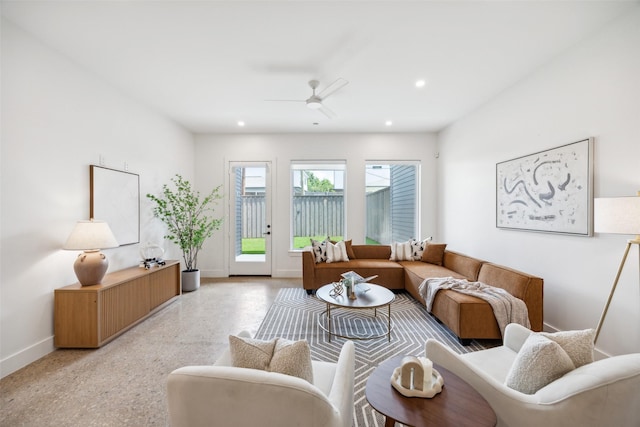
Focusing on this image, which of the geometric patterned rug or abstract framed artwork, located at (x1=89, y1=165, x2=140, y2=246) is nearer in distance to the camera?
the geometric patterned rug

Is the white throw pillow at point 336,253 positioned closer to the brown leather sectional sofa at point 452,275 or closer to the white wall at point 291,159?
the brown leather sectional sofa at point 452,275

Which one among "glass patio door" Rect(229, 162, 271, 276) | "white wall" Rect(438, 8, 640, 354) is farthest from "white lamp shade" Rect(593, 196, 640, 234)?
"glass patio door" Rect(229, 162, 271, 276)

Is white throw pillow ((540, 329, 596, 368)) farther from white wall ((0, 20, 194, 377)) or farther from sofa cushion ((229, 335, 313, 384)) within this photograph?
white wall ((0, 20, 194, 377))

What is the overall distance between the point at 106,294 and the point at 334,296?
231 centimetres

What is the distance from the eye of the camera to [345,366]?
1.35m

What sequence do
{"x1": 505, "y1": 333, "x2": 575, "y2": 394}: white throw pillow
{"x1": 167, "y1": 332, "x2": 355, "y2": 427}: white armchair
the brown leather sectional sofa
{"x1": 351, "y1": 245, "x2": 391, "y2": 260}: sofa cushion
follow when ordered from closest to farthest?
{"x1": 167, "y1": 332, "x2": 355, "y2": 427}: white armchair → {"x1": 505, "y1": 333, "x2": 575, "y2": 394}: white throw pillow → the brown leather sectional sofa → {"x1": 351, "y1": 245, "x2": 391, "y2": 260}: sofa cushion

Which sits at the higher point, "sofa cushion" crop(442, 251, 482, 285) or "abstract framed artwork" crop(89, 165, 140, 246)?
"abstract framed artwork" crop(89, 165, 140, 246)

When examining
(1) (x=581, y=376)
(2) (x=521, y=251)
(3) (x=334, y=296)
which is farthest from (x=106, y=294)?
(2) (x=521, y=251)

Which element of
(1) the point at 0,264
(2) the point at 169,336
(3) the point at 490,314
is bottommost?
(2) the point at 169,336

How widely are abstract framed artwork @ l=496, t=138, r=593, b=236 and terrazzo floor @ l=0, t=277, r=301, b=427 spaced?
11.2ft

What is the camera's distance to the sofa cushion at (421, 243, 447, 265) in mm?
4348

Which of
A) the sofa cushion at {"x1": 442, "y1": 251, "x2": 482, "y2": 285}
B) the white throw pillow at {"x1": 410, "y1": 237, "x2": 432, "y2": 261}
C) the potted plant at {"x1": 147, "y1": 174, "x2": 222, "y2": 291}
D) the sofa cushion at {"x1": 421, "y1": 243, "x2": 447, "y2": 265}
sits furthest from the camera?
the white throw pillow at {"x1": 410, "y1": 237, "x2": 432, "y2": 261}

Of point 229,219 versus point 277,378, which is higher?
point 229,219

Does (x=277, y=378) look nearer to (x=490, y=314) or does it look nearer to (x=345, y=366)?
(x=345, y=366)
